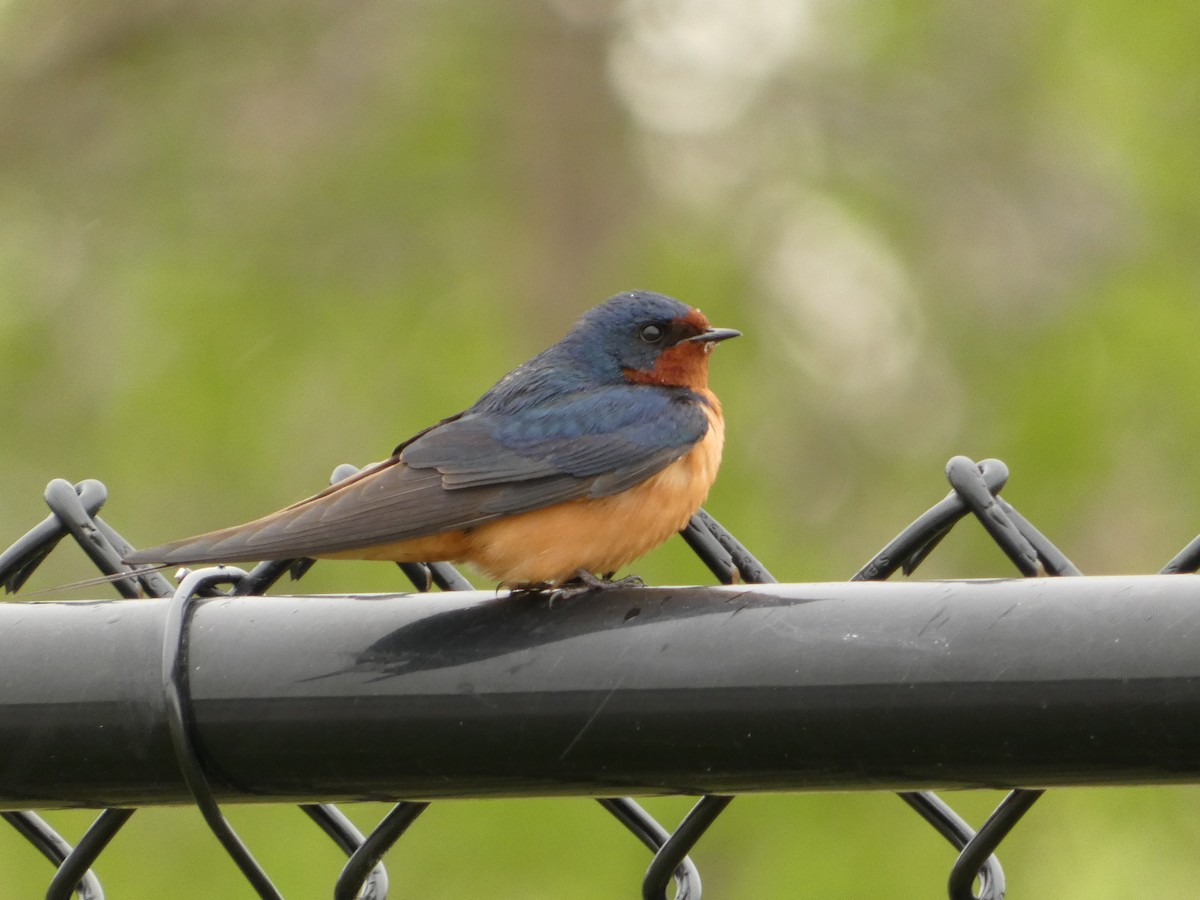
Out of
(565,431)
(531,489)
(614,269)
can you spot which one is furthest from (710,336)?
(614,269)

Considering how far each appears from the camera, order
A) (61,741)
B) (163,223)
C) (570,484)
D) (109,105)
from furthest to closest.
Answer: (109,105) < (163,223) < (570,484) < (61,741)

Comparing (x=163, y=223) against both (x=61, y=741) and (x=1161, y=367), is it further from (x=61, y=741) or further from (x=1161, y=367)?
(x=61, y=741)

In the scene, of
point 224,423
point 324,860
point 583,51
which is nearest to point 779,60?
point 583,51

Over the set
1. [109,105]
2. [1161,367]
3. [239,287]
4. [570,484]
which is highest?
[109,105]

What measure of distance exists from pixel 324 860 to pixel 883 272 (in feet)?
10.3

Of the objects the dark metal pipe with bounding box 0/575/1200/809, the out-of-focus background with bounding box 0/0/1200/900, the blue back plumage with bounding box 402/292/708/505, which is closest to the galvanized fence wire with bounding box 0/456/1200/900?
the dark metal pipe with bounding box 0/575/1200/809

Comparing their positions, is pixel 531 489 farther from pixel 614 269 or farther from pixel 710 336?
pixel 614 269

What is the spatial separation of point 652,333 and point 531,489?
1040 millimetres

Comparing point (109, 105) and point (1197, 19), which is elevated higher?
point (109, 105)

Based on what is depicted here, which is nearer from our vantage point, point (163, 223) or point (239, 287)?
point (239, 287)

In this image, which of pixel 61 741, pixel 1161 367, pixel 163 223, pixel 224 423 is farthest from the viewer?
pixel 163 223

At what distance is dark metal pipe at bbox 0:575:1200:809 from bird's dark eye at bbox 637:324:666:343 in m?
1.80

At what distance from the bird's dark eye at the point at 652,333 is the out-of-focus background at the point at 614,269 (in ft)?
6.33

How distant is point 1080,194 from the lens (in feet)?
21.6
